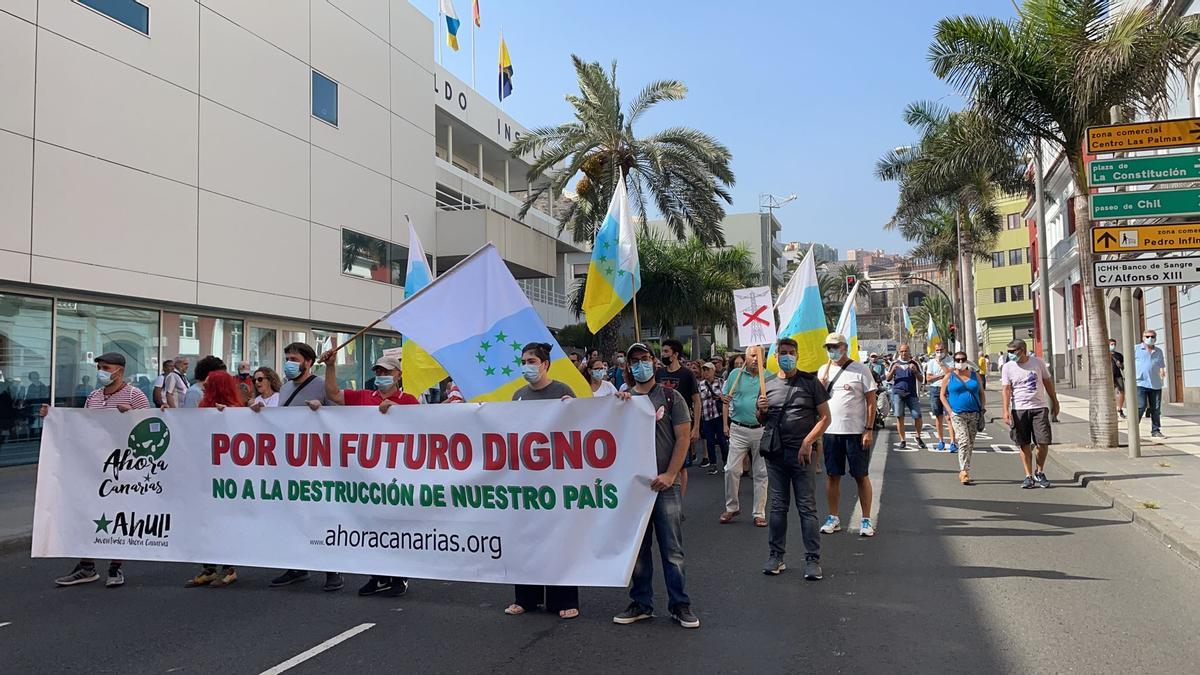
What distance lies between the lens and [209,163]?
1802 centimetres

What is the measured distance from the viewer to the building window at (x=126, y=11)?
15.7m

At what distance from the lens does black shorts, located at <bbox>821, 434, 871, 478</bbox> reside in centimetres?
817

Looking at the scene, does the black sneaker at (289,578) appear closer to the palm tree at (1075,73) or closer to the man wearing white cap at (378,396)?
the man wearing white cap at (378,396)

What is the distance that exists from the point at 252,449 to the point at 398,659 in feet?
8.76

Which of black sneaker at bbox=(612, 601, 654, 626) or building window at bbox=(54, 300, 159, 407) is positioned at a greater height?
building window at bbox=(54, 300, 159, 407)

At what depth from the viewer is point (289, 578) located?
7.06m

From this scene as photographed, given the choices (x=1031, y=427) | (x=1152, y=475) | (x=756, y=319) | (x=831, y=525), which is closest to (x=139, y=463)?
(x=831, y=525)

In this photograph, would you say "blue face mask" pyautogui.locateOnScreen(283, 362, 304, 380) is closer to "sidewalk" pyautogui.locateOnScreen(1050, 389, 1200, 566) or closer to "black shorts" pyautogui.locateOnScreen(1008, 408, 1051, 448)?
"sidewalk" pyautogui.locateOnScreen(1050, 389, 1200, 566)

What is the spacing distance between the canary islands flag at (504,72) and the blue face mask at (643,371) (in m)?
33.9

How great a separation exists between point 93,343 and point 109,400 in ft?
32.6

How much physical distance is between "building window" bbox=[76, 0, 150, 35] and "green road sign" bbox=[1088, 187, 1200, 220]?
1604 cm

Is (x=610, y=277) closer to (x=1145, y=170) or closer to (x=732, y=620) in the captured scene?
Answer: (x=732, y=620)

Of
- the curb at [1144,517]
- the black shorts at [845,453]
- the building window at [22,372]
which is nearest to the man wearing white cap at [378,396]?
the black shorts at [845,453]

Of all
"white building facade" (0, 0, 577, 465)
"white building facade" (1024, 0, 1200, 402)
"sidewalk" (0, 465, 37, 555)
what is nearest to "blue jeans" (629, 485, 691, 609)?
"sidewalk" (0, 465, 37, 555)
